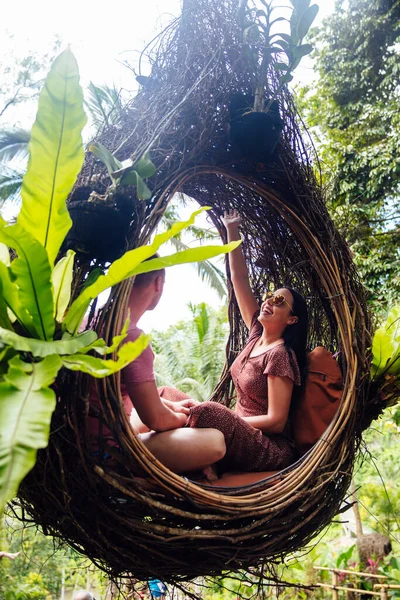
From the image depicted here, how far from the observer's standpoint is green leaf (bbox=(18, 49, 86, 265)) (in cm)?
68

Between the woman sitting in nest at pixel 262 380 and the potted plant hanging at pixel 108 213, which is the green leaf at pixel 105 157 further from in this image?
the woman sitting in nest at pixel 262 380

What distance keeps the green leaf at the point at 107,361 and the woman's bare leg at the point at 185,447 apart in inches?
18.2

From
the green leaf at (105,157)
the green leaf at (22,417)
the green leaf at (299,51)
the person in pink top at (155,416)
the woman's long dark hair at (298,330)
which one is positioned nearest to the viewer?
the green leaf at (22,417)

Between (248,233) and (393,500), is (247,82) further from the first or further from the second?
(393,500)

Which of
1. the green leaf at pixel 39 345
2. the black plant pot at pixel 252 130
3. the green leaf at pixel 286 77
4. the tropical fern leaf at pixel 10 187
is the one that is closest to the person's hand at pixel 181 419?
the green leaf at pixel 39 345

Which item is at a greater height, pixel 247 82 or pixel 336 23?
pixel 336 23

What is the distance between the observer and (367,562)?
17.2 ft

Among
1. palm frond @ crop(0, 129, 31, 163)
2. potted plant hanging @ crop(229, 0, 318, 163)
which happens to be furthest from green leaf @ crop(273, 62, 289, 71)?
palm frond @ crop(0, 129, 31, 163)

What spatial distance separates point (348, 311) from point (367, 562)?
487 centimetres

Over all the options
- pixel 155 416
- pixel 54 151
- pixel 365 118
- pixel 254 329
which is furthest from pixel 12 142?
pixel 54 151

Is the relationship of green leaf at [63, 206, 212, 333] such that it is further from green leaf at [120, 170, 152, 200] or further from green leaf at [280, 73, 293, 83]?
green leaf at [280, 73, 293, 83]

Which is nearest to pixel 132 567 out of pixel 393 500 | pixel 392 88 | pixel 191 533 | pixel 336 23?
pixel 191 533

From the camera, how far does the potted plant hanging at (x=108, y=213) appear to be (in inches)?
36.6

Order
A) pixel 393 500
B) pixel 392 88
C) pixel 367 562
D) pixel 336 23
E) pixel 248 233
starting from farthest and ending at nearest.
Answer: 1. pixel 336 23
2. pixel 392 88
3. pixel 393 500
4. pixel 367 562
5. pixel 248 233
